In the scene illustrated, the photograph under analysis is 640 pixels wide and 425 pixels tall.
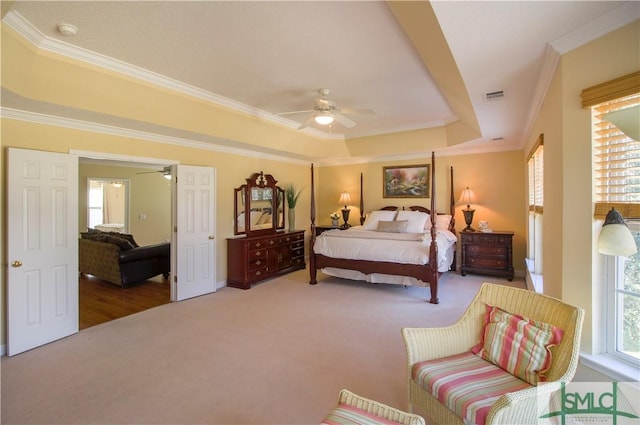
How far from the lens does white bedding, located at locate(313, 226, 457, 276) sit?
14.9ft

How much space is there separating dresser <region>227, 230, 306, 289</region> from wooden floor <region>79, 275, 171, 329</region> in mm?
1106

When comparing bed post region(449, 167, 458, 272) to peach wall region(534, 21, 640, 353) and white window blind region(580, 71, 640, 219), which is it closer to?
peach wall region(534, 21, 640, 353)

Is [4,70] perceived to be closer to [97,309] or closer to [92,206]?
[97,309]

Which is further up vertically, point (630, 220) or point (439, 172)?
point (439, 172)

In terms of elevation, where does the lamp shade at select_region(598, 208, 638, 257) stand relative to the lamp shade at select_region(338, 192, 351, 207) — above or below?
below

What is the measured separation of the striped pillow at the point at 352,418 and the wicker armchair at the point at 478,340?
46 centimetres

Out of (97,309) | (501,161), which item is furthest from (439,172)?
(97,309)

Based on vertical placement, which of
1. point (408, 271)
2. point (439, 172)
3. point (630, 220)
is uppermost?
point (439, 172)

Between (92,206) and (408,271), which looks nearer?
(408,271)

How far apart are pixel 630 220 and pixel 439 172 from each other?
4.89 meters

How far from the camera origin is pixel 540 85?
2.62m

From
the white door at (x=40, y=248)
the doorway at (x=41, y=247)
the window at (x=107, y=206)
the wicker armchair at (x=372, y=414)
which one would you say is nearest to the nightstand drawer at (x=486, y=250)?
the wicker armchair at (x=372, y=414)

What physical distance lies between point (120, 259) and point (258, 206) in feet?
8.09

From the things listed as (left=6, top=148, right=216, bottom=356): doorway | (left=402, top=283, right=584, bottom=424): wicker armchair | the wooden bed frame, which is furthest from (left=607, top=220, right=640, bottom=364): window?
(left=6, top=148, right=216, bottom=356): doorway
